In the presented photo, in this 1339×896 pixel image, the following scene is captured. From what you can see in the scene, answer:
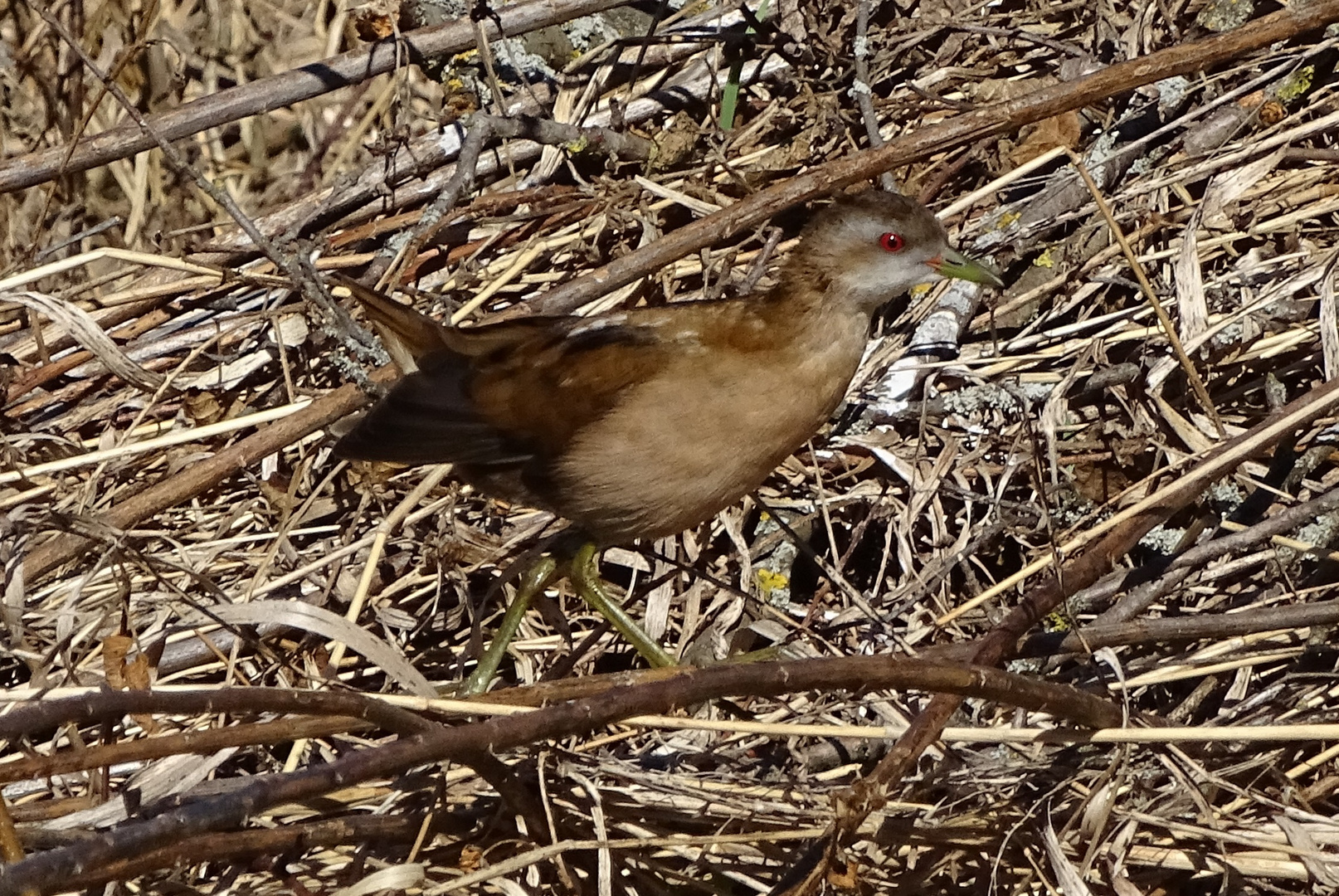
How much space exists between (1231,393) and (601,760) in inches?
68.7

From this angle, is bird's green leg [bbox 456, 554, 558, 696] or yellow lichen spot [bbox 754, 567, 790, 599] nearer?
bird's green leg [bbox 456, 554, 558, 696]

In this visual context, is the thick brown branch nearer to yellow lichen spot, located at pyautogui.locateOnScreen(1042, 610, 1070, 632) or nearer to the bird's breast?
yellow lichen spot, located at pyautogui.locateOnScreen(1042, 610, 1070, 632)

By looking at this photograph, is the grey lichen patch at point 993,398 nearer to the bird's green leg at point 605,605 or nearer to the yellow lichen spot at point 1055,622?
the yellow lichen spot at point 1055,622

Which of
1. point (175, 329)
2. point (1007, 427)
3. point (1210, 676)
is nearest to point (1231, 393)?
point (1007, 427)

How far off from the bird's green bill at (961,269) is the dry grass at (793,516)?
0.92 ft

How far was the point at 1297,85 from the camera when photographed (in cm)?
373

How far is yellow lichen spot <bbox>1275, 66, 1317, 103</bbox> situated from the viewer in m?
3.72

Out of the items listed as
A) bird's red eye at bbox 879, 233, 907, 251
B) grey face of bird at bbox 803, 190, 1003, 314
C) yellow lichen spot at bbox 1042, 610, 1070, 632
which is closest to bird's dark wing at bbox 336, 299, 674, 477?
grey face of bird at bbox 803, 190, 1003, 314

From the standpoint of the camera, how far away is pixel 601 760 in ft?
9.66

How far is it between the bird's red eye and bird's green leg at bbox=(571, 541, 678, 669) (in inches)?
39.0

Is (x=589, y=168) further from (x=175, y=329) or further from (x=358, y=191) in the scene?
(x=175, y=329)

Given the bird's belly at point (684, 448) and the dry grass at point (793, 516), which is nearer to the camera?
the dry grass at point (793, 516)

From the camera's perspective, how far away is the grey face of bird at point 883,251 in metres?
3.37

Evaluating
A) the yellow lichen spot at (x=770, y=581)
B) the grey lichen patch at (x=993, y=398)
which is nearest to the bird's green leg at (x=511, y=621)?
the yellow lichen spot at (x=770, y=581)
